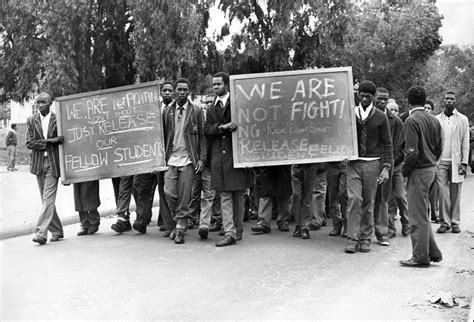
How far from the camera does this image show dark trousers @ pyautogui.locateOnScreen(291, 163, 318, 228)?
889 cm

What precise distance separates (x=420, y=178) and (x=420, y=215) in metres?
0.40

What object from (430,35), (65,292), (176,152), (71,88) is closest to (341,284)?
(65,292)

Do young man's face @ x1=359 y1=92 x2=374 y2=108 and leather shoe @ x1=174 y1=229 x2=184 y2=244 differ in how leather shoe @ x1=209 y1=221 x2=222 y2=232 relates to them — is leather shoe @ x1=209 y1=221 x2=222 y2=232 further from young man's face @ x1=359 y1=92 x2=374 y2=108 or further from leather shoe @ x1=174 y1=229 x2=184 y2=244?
young man's face @ x1=359 y1=92 x2=374 y2=108

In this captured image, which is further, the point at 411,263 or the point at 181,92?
the point at 181,92

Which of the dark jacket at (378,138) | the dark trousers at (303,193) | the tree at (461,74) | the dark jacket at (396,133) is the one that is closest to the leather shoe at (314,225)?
the dark trousers at (303,193)

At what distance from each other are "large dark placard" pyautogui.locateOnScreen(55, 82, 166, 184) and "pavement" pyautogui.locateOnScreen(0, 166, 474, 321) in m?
0.98

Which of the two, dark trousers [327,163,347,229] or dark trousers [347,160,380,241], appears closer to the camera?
dark trousers [347,160,380,241]

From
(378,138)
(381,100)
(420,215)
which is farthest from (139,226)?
(420,215)

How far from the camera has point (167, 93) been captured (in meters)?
9.00

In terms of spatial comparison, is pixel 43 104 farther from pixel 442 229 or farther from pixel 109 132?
pixel 442 229

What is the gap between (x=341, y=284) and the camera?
623 centimetres

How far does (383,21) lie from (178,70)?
1383 centimetres

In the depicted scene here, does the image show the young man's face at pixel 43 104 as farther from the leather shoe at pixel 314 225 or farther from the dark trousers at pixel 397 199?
the dark trousers at pixel 397 199

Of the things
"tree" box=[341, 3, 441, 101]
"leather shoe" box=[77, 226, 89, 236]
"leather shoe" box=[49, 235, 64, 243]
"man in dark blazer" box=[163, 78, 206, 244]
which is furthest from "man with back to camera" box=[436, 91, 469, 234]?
"tree" box=[341, 3, 441, 101]
